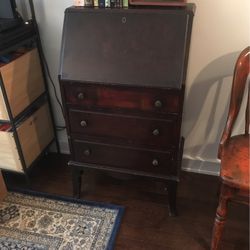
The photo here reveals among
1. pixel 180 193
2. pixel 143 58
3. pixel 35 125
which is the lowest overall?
pixel 180 193

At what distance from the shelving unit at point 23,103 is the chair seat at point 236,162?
3.61 ft

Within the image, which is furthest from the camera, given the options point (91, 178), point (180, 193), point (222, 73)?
point (91, 178)

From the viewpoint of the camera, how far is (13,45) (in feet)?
4.95

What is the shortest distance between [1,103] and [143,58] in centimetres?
79

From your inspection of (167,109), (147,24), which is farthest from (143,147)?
(147,24)

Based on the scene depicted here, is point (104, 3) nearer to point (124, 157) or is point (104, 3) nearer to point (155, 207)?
point (124, 157)

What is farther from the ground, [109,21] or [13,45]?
[109,21]

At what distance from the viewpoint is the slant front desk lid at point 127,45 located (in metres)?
1.24

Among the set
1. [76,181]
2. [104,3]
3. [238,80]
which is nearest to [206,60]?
[238,80]

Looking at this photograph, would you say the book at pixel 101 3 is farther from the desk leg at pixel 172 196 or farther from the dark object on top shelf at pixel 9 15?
the desk leg at pixel 172 196

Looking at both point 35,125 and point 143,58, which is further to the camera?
point 35,125

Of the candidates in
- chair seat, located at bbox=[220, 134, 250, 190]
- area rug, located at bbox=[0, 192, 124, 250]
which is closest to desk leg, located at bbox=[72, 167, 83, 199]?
Answer: area rug, located at bbox=[0, 192, 124, 250]

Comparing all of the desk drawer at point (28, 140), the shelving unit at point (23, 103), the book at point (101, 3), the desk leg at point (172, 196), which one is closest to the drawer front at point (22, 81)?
the shelving unit at point (23, 103)

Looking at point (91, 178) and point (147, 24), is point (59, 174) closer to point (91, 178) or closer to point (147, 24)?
point (91, 178)
